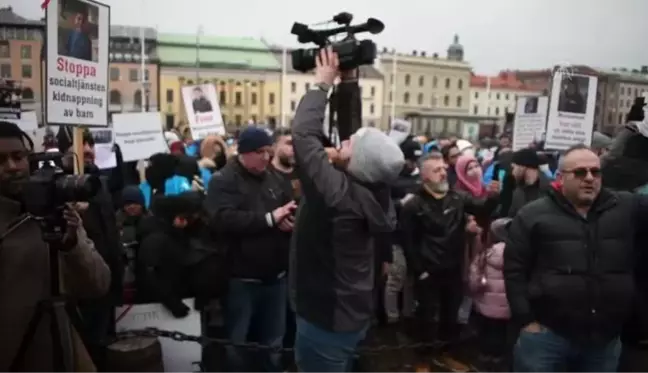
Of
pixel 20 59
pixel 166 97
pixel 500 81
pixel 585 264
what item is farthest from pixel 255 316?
pixel 500 81

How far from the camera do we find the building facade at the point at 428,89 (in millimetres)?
89812

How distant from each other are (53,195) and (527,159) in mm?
4498

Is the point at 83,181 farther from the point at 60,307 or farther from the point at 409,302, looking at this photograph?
the point at 409,302

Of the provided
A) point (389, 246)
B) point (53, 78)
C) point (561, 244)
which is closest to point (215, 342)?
point (389, 246)

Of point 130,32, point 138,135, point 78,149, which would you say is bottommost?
point 138,135

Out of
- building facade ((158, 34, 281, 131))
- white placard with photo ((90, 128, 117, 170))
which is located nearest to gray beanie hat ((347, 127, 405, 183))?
white placard with photo ((90, 128, 117, 170))

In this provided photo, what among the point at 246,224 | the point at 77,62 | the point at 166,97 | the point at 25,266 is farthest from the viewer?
the point at 166,97

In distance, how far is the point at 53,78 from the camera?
364cm

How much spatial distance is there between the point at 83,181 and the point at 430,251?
3.43 metres

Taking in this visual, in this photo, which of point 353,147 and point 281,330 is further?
point 281,330

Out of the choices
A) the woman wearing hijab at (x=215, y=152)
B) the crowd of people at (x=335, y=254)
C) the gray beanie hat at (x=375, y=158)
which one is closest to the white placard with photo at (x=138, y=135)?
the woman wearing hijab at (x=215, y=152)

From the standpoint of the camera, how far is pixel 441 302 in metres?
5.71

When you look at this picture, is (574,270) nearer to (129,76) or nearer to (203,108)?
(203,108)

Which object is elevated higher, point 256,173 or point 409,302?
point 256,173
